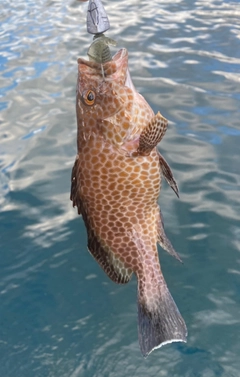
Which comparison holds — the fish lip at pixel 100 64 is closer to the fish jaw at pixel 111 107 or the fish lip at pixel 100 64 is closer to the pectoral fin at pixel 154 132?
the fish jaw at pixel 111 107

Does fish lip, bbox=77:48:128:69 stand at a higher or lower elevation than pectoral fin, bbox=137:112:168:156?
higher

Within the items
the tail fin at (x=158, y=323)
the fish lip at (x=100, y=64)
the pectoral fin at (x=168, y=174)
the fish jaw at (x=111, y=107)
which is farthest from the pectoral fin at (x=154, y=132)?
the tail fin at (x=158, y=323)

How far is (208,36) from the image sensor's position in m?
10.0

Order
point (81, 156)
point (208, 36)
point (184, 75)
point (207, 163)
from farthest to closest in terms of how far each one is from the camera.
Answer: point (208, 36)
point (184, 75)
point (207, 163)
point (81, 156)

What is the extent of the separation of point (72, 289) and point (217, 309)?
1.35 metres

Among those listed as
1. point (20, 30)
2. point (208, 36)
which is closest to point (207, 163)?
point (208, 36)

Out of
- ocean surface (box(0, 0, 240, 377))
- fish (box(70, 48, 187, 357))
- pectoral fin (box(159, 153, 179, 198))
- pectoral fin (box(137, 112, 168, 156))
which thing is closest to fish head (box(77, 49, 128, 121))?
fish (box(70, 48, 187, 357))

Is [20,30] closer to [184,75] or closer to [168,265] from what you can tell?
[184,75]

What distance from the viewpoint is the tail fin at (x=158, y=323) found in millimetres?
3162

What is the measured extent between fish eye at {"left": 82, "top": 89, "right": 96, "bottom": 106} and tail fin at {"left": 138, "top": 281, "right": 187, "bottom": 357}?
1.16 meters

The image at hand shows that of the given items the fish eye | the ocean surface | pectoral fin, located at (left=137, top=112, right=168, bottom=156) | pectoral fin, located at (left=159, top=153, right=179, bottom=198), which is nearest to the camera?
pectoral fin, located at (left=137, top=112, right=168, bottom=156)

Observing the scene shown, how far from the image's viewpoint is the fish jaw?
10.1ft

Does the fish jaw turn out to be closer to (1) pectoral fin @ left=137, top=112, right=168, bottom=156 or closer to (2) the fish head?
(2) the fish head

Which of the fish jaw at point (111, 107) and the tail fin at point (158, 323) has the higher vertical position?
the fish jaw at point (111, 107)
